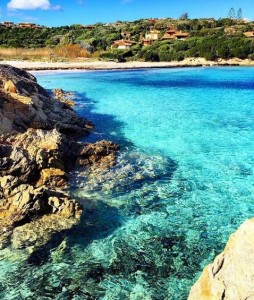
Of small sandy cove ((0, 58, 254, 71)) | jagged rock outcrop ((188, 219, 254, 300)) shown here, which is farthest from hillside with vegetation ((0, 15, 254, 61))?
jagged rock outcrop ((188, 219, 254, 300))

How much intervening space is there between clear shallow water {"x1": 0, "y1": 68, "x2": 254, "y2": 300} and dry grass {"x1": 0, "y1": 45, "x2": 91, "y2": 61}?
56.7m

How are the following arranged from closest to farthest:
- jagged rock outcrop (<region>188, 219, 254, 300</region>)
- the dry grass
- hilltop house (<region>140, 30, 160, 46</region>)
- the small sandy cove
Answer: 1. jagged rock outcrop (<region>188, 219, 254, 300</region>)
2. the small sandy cove
3. the dry grass
4. hilltop house (<region>140, 30, 160, 46</region>)

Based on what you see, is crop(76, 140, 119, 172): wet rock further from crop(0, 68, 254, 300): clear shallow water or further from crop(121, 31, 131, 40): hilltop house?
crop(121, 31, 131, 40): hilltop house

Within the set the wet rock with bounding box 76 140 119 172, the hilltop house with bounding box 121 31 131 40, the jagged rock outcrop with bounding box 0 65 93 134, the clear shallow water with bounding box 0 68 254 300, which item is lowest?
the clear shallow water with bounding box 0 68 254 300

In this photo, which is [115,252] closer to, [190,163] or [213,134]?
[190,163]

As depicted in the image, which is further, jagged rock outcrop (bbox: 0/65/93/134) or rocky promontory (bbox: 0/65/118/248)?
jagged rock outcrop (bbox: 0/65/93/134)

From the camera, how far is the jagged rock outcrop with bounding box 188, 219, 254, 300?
4668mm

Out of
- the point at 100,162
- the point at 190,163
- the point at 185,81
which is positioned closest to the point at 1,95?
the point at 100,162

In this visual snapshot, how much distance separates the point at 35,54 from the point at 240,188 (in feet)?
237

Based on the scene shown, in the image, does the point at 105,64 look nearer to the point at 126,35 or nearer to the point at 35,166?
the point at 126,35

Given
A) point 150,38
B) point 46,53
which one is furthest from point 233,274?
point 150,38

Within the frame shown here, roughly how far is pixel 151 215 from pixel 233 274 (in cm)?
575

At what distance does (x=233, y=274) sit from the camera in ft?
15.9

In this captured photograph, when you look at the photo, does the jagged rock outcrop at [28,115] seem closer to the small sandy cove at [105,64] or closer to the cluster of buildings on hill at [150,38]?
the small sandy cove at [105,64]
